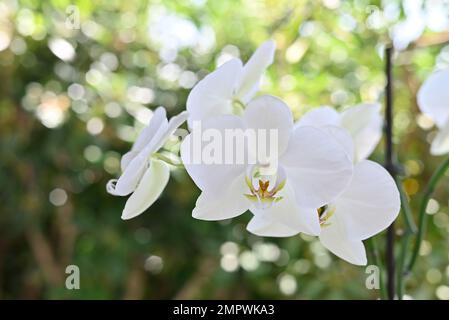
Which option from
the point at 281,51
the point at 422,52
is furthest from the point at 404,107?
the point at 281,51

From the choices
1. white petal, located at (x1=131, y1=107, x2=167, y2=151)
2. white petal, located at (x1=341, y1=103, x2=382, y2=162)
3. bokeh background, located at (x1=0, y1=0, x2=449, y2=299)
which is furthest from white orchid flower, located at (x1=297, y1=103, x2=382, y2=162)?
bokeh background, located at (x1=0, y1=0, x2=449, y2=299)

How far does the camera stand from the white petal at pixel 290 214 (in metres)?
0.32

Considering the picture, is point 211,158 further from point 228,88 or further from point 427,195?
point 427,195

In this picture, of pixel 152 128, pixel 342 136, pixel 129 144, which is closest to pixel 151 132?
pixel 152 128

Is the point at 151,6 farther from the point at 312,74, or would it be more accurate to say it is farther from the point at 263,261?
the point at 263,261

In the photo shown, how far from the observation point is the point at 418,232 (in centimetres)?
40

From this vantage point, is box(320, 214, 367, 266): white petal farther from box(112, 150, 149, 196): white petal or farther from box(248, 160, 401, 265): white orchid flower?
box(112, 150, 149, 196): white petal

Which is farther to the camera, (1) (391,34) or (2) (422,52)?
(2) (422,52)

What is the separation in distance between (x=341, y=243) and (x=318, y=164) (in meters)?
0.06

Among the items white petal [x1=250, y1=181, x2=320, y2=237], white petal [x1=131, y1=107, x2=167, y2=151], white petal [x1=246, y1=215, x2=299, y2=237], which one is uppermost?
white petal [x1=131, y1=107, x2=167, y2=151]

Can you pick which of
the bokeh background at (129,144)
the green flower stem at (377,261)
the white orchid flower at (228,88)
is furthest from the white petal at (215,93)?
the bokeh background at (129,144)

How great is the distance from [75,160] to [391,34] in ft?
1.92

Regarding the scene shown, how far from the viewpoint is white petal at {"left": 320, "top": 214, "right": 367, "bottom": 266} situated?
0.34 meters

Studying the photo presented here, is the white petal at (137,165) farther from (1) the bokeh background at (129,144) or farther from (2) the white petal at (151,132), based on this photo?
(1) the bokeh background at (129,144)
